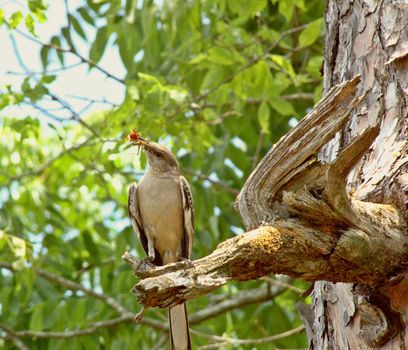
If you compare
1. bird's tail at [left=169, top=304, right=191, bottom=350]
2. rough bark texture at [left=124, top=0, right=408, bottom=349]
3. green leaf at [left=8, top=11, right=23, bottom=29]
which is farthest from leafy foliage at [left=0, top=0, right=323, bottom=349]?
rough bark texture at [left=124, top=0, right=408, bottom=349]

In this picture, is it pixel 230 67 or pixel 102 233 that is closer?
pixel 230 67

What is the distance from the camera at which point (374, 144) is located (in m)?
3.52

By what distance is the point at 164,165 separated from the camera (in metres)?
5.73

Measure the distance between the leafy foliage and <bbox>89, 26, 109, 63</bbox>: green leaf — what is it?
0.4 inches

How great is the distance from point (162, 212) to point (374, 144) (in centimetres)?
223

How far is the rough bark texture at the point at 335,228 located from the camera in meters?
2.78

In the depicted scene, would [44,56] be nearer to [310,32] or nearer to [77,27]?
[77,27]

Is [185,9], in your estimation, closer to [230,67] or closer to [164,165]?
[230,67]

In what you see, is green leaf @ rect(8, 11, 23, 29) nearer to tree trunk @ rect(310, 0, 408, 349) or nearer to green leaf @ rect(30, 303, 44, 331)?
green leaf @ rect(30, 303, 44, 331)

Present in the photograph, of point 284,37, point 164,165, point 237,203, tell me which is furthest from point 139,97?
point 237,203

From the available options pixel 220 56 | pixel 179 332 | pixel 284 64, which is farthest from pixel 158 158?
pixel 179 332

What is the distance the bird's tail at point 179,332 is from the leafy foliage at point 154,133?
1.27 meters

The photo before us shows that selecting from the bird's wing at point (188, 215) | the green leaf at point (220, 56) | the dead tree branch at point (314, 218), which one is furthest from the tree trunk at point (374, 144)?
the green leaf at point (220, 56)

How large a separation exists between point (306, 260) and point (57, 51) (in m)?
4.30
